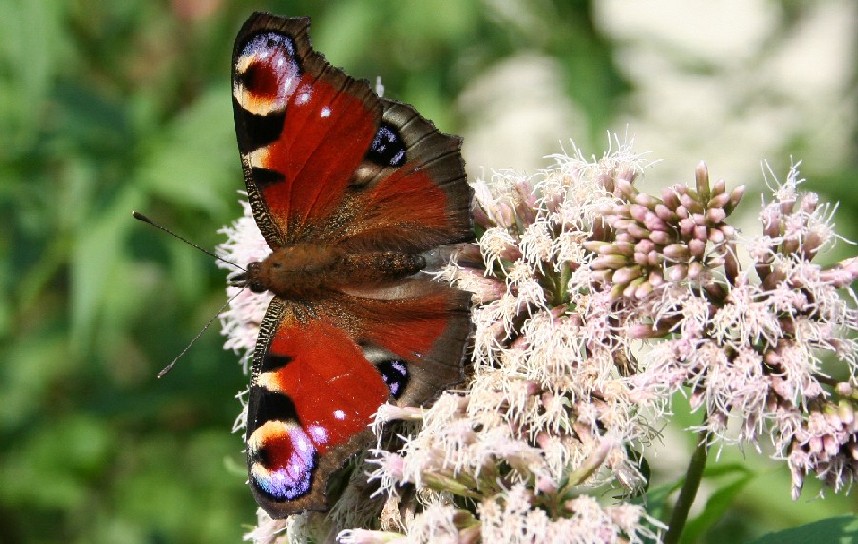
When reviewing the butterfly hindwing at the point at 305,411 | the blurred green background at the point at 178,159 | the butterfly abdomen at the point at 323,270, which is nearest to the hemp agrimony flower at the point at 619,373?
the butterfly hindwing at the point at 305,411

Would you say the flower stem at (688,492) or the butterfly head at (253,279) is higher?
the butterfly head at (253,279)

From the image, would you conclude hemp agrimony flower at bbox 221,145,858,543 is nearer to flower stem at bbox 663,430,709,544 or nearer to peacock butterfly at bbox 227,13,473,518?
flower stem at bbox 663,430,709,544

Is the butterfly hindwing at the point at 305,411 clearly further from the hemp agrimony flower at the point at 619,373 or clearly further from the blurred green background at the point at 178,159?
the blurred green background at the point at 178,159

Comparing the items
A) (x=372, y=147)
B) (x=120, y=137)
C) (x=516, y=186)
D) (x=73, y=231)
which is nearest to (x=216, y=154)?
(x=120, y=137)

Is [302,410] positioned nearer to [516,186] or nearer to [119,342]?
[516,186]

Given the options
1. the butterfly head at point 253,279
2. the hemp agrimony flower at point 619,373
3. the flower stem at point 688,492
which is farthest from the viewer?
the butterfly head at point 253,279

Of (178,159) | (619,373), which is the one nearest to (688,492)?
(619,373)
